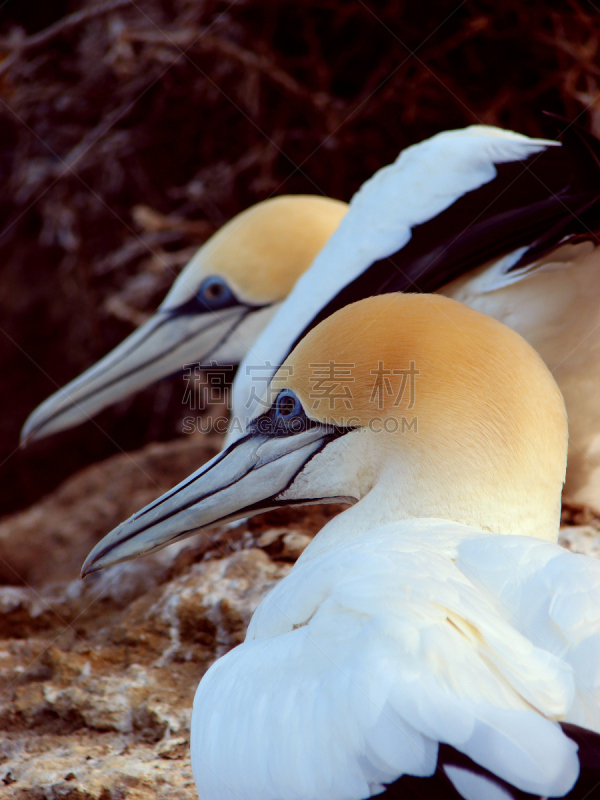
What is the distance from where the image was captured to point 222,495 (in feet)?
7.48

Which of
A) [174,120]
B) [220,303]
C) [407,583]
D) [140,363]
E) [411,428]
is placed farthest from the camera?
[174,120]

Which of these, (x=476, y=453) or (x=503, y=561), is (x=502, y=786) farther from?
(x=476, y=453)

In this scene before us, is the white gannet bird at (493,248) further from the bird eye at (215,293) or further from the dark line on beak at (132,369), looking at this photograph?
the dark line on beak at (132,369)

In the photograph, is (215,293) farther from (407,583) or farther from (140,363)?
(407,583)

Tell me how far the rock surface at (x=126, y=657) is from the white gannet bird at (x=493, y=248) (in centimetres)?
56

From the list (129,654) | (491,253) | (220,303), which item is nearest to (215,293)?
(220,303)

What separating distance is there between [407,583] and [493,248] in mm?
1455

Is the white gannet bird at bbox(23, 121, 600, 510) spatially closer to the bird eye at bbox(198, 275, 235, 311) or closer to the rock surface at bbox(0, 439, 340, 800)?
the rock surface at bbox(0, 439, 340, 800)

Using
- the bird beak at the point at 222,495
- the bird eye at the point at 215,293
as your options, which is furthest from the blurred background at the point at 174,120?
the bird beak at the point at 222,495

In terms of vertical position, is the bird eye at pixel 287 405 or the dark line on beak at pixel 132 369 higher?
Result: the bird eye at pixel 287 405

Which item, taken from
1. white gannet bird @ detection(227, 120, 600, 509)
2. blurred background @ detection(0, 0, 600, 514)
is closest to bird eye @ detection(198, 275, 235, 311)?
blurred background @ detection(0, 0, 600, 514)

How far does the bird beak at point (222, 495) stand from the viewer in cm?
222

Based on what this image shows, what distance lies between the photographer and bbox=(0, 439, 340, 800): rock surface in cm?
208

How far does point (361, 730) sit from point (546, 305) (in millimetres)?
1802
